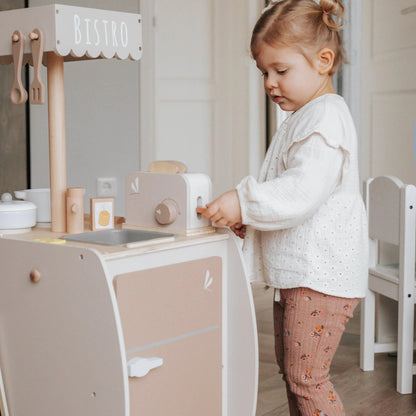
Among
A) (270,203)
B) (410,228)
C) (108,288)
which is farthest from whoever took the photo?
(410,228)

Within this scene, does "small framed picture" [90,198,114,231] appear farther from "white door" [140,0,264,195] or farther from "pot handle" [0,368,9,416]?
"white door" [140,0,264,195]

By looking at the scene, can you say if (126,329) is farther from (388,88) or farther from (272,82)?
(388,88)

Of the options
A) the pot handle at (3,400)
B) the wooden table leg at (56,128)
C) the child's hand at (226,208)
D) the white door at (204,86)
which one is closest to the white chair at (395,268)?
the child's hand at (226,208)

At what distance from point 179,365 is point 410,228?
3.43ft

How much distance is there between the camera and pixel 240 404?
133cm

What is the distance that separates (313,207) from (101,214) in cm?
40

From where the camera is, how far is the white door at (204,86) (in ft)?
12.4

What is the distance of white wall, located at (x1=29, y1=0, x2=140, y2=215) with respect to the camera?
3.12m

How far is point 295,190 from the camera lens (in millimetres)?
1201

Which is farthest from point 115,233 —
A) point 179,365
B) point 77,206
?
point 179,365

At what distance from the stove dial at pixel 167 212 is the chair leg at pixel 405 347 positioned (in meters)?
1.03

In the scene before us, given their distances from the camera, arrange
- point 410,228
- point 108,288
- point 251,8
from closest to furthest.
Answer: point 108,288
point 410,228
point 251,8

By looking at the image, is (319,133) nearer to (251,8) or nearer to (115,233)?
(115,233)

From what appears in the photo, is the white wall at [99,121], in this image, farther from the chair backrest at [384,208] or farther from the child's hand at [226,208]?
the child's hand at [226,208]
